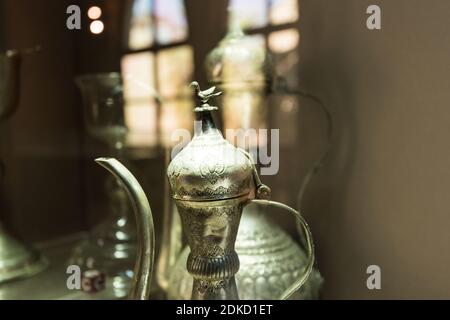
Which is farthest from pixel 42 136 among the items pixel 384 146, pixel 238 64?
pixel 384 146

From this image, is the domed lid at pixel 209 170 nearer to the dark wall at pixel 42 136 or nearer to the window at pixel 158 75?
Answer: the window at pixel 158 75

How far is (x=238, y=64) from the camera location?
625mm

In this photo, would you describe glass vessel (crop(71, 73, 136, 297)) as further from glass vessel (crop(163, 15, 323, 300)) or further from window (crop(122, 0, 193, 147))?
glass vessel (crop(163, 15, 323, 300))

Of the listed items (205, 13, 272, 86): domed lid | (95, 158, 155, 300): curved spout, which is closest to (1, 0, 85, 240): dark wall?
(205, 13, 272, 86): domed lid

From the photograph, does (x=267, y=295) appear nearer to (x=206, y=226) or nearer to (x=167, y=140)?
(x=206, y=226)

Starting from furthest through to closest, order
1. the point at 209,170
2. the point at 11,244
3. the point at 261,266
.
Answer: the point at 11,244
the point at 261,266
the point at 209,170

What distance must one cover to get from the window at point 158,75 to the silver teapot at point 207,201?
0.27 meters

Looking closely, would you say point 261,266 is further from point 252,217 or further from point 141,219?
point 141,219

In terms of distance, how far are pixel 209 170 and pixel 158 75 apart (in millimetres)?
358

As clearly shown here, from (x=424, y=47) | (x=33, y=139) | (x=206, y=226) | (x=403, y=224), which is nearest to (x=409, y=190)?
(x=403, y=224)

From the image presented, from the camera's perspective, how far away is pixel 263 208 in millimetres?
650

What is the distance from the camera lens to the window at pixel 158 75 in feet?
2.52

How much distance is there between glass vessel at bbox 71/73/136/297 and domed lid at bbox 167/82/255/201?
0.89 feet

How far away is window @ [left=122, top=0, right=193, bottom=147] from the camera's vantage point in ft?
2.52
